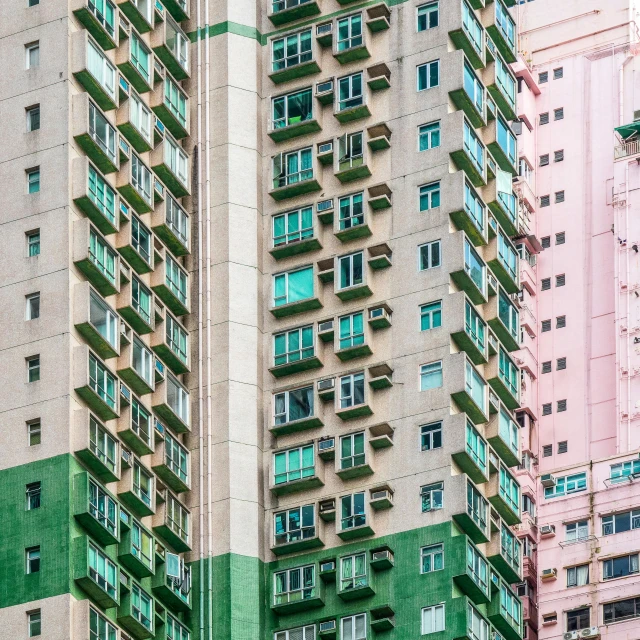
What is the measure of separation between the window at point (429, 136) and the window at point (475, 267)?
18.0ft

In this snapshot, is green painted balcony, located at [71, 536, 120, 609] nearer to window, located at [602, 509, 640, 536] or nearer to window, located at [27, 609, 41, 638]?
window, located at [27, 609, 41, 638]

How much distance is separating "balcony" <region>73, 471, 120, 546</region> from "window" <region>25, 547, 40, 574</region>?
2169 mm

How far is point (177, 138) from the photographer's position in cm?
11475

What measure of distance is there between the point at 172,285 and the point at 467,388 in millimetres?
14818

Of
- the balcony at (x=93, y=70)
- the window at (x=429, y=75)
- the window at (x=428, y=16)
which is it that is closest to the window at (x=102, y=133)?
the balcony at (x=93, y=70)

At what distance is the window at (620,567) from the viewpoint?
128875 millimetres

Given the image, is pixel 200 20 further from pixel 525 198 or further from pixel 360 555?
pixel 525 198

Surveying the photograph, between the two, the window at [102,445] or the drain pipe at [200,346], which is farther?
the drain pipe at [200,346]

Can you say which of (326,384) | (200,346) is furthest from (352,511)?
(200,346)

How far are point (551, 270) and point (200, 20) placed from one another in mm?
50548

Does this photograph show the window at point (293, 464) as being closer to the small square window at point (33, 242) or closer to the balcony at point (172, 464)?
the balcony at point (172, 464)

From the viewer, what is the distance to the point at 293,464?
108250 mm

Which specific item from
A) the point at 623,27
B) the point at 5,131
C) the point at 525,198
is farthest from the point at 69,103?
the point at 623,27

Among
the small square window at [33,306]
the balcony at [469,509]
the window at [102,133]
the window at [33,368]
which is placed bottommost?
the balcony at [469,509]
